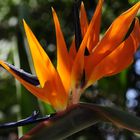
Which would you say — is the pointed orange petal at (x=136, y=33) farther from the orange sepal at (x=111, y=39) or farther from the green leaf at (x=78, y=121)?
the green leaf at (x=78, y=121)

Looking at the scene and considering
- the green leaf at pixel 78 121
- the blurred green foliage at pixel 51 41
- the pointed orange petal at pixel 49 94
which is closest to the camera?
the green leaf at pixel 78 121

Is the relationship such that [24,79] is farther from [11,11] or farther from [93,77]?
[11,11]

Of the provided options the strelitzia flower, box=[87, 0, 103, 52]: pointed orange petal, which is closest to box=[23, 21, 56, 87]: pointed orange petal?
the strelitzia flower

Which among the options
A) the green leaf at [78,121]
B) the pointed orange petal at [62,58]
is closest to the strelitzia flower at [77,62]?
the pointed orange petal at [62,58]

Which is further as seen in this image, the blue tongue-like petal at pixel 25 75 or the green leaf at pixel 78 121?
the blue tongue-like petal at pixel 25 75

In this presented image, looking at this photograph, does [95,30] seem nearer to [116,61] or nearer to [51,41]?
[116,61]

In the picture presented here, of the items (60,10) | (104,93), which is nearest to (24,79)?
(104,93)

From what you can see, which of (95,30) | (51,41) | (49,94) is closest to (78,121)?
(49,94)

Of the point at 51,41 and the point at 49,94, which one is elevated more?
the point at 51,41
